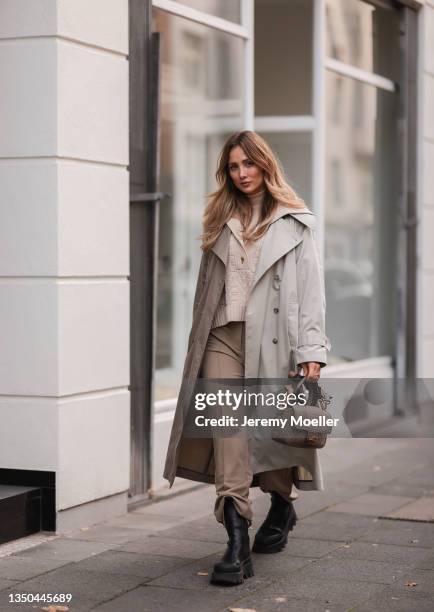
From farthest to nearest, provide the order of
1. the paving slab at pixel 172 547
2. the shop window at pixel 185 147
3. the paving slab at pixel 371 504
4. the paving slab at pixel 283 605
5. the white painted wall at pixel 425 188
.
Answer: the white painted wall at pixel 425 188
the shop window at pixel 185 147
the paving slab at pixel 371 504
the paving slab at pixel 172 547
the paving slab at pixel 283 605

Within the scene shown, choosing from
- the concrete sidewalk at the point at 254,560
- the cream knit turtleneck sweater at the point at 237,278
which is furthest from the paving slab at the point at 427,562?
the cream knit turtleneck sweater at the point at 237,278

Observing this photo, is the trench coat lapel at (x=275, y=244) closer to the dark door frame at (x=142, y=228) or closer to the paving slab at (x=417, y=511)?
the dark door frame at (x=142, y=228)

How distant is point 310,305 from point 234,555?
3.82 feet

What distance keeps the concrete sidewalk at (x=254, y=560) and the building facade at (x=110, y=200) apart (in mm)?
370

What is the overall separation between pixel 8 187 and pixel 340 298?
207 inches

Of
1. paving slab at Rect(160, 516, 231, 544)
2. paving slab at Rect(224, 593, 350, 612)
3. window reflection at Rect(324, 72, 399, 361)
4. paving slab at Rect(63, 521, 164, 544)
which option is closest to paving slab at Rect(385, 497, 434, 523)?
paving slab at Rect(160, 516, 231, 544)

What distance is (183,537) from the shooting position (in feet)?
20.8

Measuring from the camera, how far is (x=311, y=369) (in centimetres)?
535

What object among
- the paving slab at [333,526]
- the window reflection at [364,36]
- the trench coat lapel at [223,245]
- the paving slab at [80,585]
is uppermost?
the window reflection at [364,36]

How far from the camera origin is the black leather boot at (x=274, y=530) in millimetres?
5855

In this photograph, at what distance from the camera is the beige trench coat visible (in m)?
5.40

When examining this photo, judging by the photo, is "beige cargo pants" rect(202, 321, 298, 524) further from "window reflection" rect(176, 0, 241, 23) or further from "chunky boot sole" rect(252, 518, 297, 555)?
"window reflection" rect(176, 0, 241, 23)

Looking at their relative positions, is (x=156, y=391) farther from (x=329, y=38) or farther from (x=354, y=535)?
(x=329, y=38)

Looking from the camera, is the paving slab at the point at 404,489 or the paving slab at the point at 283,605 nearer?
the paving slab at the point at 283,605
